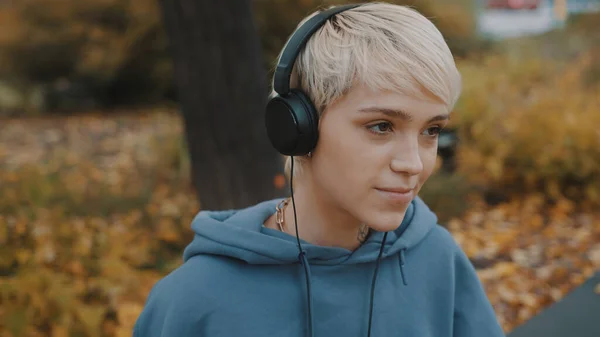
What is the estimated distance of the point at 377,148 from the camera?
4.44 ft

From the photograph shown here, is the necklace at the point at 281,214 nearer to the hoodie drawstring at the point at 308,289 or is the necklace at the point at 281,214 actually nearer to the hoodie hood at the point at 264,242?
the hoodie hood at the point at 264,242

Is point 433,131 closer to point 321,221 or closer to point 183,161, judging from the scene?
point 321,221

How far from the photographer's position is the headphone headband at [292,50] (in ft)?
4.62

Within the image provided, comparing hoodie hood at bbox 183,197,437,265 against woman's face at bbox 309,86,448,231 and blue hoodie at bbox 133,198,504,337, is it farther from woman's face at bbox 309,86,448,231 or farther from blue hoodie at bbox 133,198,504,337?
woman's face at bbox 309,86,448,231

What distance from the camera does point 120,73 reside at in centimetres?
993

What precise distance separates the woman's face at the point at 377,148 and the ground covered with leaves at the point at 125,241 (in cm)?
173

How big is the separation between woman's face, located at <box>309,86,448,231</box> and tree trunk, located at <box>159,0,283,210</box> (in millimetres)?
2326

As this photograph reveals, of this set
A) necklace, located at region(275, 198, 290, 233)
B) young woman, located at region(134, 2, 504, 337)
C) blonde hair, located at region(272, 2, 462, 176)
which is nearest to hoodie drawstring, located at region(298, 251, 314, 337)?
young woman, located at region(134, 2, 504, 337)

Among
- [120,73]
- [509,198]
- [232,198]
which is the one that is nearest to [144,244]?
[232,198]

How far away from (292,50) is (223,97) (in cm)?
230

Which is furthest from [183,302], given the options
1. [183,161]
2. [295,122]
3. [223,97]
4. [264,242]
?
[183,161]

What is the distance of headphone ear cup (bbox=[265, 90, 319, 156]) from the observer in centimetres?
138

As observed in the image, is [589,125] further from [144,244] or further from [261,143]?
[144,244]

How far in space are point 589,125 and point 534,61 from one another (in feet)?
13.3
